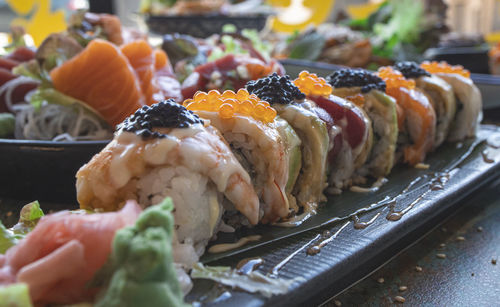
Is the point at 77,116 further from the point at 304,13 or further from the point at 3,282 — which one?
the point at 304,13

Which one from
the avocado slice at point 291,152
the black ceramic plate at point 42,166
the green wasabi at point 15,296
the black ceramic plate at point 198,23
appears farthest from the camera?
the black ceramic plate at point 198,23

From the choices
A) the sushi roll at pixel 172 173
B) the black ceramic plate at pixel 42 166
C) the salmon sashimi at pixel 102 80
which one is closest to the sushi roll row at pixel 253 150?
the sushi roll at pixel 172 173

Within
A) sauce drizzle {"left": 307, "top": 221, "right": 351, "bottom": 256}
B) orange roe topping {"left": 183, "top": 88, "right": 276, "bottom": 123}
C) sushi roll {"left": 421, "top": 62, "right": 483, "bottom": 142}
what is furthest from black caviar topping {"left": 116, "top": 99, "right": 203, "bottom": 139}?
sushi roll {"left": 421, "top": 62, "right": 483, "bottom": 142}

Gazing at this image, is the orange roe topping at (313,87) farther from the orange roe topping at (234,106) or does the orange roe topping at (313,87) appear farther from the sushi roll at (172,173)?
the sushi roll at (172,173)

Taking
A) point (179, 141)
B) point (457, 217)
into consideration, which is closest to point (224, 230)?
point (179, 141)

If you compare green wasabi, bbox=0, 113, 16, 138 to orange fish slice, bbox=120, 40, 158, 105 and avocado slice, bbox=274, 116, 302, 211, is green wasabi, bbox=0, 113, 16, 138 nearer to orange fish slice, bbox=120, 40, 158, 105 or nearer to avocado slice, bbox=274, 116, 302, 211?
orange fish slice, bbox=120, 40, 158, 105

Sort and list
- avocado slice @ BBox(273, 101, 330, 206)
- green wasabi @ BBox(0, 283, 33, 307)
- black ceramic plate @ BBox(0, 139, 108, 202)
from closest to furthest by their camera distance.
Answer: green wasabi @ BBox(0, 283, 33, 307) → avocado slice @ BBox(273, 101, 330, 206) → black ceramic plate @ BBox(0, 139, 108, 202)
